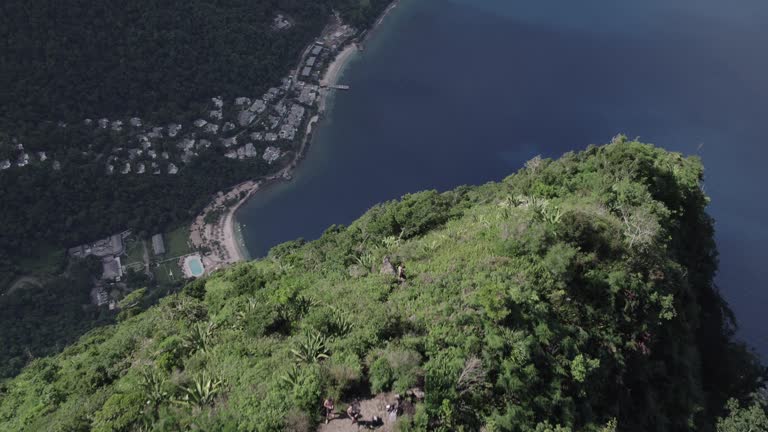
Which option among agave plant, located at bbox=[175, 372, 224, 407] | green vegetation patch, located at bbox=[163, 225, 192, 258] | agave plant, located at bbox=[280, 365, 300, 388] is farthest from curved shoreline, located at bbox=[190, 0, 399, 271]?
agave plant, located at bbox=[280, 365, 300, 388]

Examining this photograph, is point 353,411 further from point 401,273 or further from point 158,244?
point 158,244

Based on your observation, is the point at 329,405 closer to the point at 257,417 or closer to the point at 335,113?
the point at 257,417

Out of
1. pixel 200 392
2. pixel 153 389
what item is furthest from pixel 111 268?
pixel 200 392

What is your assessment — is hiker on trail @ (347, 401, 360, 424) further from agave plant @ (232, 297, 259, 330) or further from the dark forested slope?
the dark forested slope

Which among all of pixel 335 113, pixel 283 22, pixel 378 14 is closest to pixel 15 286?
pixel 335 113

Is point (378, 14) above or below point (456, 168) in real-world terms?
above
